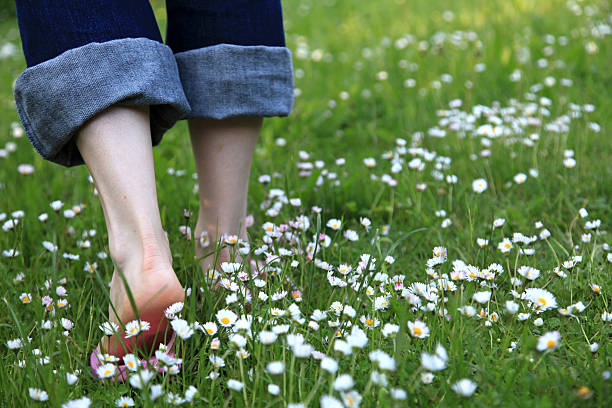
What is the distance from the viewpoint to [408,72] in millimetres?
3697

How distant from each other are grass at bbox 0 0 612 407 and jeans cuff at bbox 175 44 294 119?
1.42ft

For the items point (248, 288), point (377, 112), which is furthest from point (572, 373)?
point (377, 112)

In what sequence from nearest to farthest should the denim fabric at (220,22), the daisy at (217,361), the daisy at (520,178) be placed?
the daisy at (217,361) < the denim fabric at (220,22) < the daisy at (520,178)

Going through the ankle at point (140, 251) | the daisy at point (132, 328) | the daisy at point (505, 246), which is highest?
the ankle at point (140, 251)

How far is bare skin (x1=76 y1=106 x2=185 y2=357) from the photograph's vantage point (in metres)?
1.21

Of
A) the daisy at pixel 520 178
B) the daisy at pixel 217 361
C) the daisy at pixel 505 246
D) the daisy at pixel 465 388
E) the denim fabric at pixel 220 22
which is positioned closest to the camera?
the daisy at pixel 465 388

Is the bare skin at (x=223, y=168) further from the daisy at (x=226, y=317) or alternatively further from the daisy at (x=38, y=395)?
the daisy at (x=38, y=395)

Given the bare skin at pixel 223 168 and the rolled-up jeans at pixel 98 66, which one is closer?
the rolled-up jeans at pixel 98 66

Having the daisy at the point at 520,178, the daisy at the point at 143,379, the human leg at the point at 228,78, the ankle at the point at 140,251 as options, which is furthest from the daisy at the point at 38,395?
the daisy at the point at 520,178

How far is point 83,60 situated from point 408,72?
2.80 meters

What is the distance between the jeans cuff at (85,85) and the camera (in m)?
1.18

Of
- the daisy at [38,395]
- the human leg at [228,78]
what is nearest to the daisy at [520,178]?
the human leg at [228,78]

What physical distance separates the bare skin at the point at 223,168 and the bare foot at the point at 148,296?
32cm

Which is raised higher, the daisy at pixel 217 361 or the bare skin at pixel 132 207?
the bare skin at pixel 132 207
